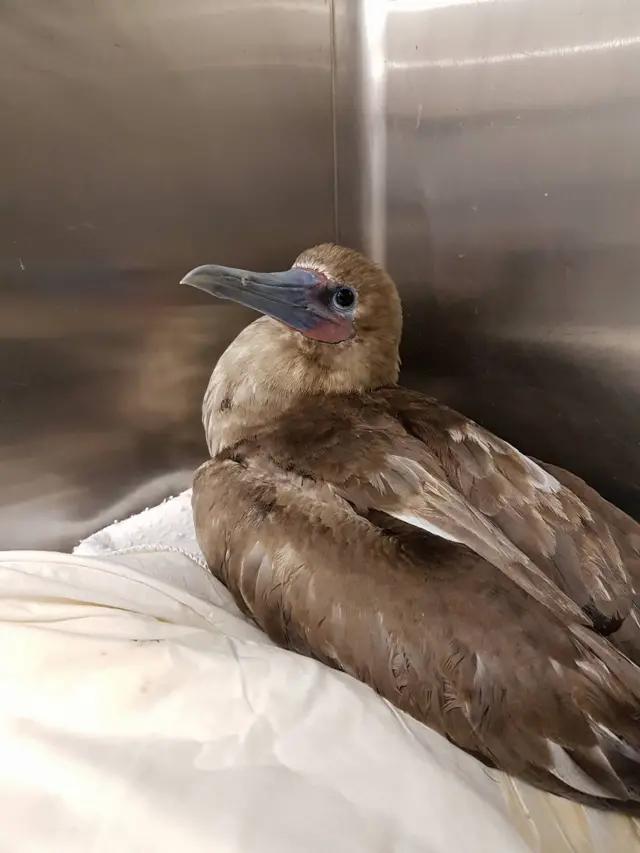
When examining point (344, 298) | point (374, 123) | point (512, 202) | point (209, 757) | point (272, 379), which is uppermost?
point (374, 123)

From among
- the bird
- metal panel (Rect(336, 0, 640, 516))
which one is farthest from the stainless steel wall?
the bird

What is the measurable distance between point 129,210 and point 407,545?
0.74 m

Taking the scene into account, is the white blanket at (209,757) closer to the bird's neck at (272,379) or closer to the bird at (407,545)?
the bird at (407,545)

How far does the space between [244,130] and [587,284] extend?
67cm

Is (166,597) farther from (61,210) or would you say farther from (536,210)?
(536,210)

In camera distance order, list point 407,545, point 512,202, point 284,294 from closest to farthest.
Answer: point 407,545, point 284,294, point 512,202

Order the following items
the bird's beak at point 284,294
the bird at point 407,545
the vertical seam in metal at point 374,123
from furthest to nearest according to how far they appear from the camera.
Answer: the vertical seam in metal at point 374,123 < the bird's beak at point 284,294 < the bird at point 407,545

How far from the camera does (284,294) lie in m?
1.05

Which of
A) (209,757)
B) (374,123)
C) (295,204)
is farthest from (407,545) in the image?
(374,123)

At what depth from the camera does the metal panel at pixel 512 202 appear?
1029 millimetres

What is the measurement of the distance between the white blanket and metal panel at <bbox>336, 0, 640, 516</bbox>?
651 millimetres

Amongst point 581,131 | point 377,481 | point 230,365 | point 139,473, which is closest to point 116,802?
point 377,481

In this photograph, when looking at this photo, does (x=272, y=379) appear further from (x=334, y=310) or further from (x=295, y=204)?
(x=295, y=204)

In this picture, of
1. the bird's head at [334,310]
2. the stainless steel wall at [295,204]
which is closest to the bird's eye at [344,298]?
the bird's head at [334,310]
